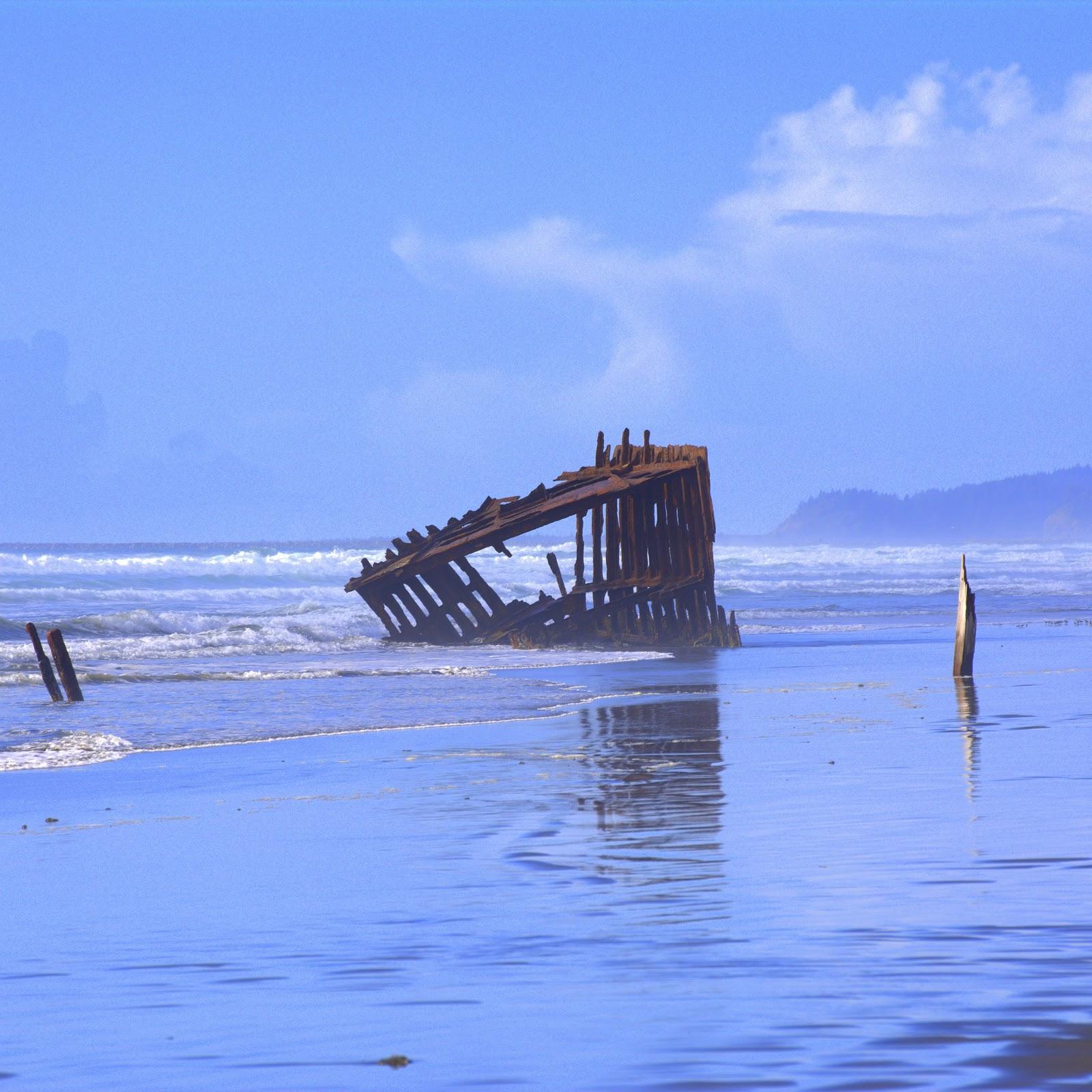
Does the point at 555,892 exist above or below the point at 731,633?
below

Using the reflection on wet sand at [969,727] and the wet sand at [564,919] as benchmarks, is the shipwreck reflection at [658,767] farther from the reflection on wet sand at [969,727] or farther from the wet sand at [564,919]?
the reflection on wet sand at [969,727]

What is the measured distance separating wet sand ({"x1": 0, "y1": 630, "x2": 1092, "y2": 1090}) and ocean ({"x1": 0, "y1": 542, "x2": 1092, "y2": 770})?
3.04m

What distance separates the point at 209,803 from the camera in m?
7.76

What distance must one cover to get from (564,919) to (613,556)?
52.7ft

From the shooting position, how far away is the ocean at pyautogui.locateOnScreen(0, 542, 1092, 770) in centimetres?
1224

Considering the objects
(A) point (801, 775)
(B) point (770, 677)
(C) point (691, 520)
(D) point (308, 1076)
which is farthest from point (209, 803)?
(C) point (691, 520)

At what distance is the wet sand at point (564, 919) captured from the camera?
3250 millimetres

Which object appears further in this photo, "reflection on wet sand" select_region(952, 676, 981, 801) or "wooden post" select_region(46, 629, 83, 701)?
"wooden post" select_region(46, 629, 83, 701)

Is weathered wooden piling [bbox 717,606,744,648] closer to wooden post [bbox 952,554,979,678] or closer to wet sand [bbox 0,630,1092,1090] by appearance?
wooden post [bbox 952,554,979,678]

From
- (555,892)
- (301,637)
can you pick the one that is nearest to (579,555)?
(301,637)

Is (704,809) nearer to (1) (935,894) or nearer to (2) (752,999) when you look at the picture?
(1) (935,894)

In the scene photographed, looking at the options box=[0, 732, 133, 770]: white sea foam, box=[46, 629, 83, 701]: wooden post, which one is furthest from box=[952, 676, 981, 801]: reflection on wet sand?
box=[46, 629, 83, 701]: wooden post

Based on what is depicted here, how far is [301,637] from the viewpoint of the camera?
2366cm

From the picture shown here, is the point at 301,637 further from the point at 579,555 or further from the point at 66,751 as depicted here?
the point at 66,751
